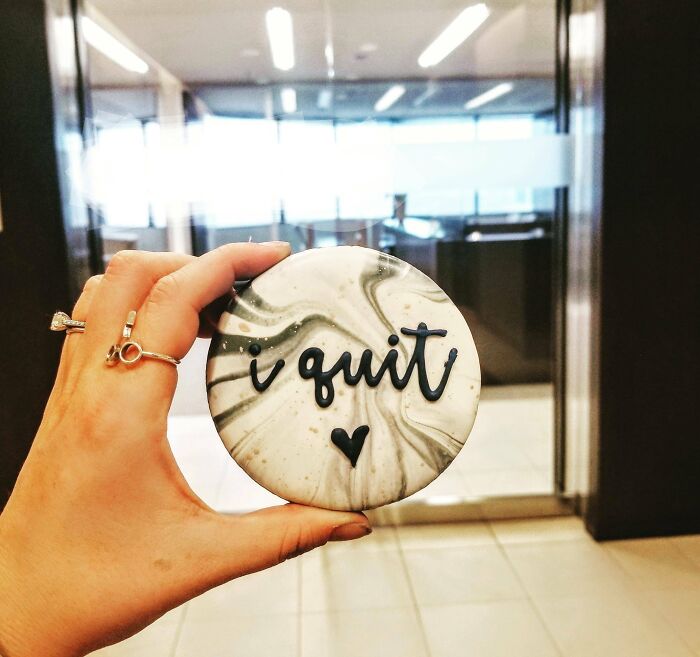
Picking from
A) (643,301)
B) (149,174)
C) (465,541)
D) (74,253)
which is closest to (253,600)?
(465,541)

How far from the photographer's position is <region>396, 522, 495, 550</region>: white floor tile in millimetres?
2615

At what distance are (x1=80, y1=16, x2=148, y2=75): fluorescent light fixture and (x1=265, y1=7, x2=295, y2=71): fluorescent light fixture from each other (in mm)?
492

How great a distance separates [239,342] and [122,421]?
179mm

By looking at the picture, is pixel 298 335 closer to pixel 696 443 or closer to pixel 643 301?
pixel 643 301

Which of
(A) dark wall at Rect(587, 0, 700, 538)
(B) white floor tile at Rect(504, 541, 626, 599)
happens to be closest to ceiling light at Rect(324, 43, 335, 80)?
(A) dark wall at Rect(587, 0, 700, 538)

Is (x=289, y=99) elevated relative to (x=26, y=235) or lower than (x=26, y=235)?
elevated

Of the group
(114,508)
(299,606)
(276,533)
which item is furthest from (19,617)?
(299,606)

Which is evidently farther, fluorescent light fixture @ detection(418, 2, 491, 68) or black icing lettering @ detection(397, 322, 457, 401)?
fluorescent light fixture @ detection(418, 2, 491, 68)

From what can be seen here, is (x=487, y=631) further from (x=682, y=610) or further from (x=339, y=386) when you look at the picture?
(x=339, y=386)

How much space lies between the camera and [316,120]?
A: 8.27 ft

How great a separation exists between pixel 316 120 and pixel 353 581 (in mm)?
1665

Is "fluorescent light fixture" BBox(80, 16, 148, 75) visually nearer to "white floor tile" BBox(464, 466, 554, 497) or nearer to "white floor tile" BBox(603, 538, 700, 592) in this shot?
"white floor tile" BBox(464, 466, 554, 497)

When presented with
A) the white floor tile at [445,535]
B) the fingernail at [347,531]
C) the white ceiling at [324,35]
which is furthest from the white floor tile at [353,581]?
the white ceiling at [324,35]

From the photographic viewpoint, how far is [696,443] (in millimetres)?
2557
